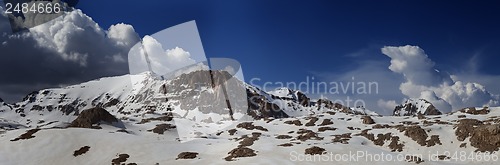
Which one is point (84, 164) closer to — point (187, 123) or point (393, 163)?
point (393, 163)

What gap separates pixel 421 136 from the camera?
72.3 meters

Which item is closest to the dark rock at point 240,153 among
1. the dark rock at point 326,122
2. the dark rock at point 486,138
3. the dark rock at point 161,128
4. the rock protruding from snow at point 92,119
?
the dark rock at point 486,138

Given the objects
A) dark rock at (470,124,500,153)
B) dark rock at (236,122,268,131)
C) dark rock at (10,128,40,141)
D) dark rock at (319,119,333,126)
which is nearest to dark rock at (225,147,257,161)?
dark rock at (10,128,40,141)

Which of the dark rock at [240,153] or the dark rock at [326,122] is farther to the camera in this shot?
the dark rock at [326,122]

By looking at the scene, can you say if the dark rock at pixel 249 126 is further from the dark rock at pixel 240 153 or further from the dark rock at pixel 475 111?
the dark rock at pixel 475 111

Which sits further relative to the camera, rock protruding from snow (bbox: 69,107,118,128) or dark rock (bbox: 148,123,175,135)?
dark rock (bbox: 148,123,175,135)

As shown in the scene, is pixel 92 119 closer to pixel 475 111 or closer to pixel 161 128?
pixel 161 128

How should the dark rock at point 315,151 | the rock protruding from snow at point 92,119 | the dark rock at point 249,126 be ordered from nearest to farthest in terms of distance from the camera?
the dark rock at point 315,151, the rock protruding from snow at point 92,119, the dark rock at point 249,126

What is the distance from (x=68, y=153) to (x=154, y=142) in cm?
1371

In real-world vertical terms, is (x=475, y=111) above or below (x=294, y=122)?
above

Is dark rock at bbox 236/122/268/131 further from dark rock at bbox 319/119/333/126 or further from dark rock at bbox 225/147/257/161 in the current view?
dark rock at bbox 225/147/257/161

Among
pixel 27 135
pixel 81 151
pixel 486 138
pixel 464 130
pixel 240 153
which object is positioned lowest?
pixel 81 151

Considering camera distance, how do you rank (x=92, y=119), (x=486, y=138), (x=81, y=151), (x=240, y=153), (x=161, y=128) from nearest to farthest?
(x=240, y=153) → (x=81, y=151) → (x=486, y=138) → (x=92, y=119) → (x=161, y=128)

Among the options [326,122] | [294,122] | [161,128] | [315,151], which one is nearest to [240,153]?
[315,151]
